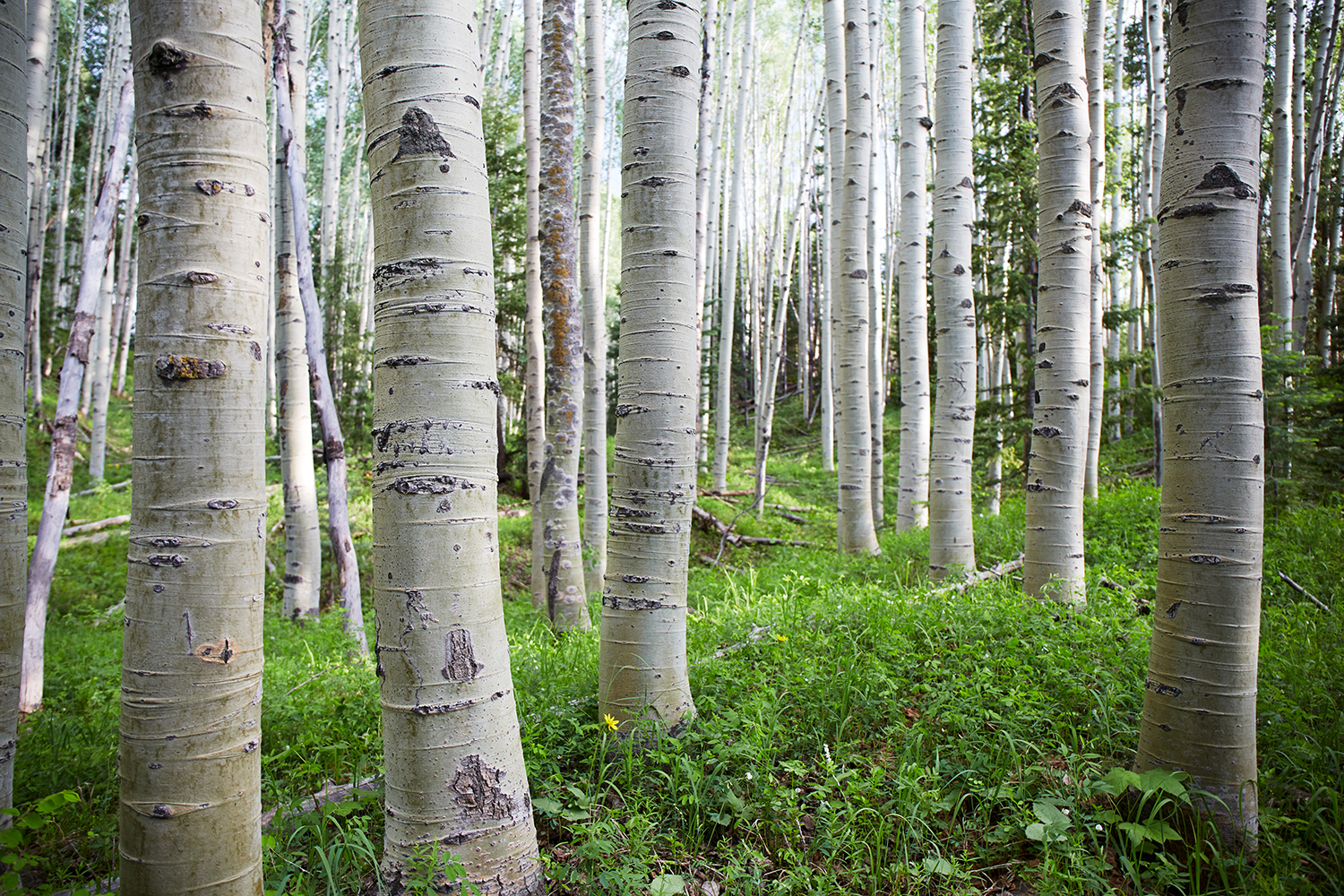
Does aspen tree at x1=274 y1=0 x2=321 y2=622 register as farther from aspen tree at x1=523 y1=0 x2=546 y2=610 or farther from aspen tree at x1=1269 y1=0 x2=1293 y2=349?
aspen tree at x1=1269 y1=0 x2=1293 y2=349

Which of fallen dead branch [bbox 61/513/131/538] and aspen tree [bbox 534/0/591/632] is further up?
aspen tree [bbox 534/0/591/632]

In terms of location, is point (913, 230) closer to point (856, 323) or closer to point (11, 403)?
point (856, 323)

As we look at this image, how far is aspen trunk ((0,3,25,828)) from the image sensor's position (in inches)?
82.5

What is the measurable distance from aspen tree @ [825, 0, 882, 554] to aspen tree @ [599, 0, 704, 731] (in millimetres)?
4398

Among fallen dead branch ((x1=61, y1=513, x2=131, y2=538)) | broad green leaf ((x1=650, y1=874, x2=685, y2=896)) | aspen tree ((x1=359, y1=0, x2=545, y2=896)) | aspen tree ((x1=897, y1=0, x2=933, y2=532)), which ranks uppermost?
aspen tree ((x1=897, y1=0, x2=933, y2=532))


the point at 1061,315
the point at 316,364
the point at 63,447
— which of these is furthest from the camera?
the point at 316,364

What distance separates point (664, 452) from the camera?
2549mm

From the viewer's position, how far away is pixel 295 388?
5.80m

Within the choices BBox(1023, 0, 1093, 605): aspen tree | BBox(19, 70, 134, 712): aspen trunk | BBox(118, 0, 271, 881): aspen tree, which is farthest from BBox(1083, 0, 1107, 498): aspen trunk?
BBox(19, 70, 134, 712): aspen trunk

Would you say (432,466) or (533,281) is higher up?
(533,281)

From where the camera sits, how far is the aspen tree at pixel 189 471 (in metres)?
1.50

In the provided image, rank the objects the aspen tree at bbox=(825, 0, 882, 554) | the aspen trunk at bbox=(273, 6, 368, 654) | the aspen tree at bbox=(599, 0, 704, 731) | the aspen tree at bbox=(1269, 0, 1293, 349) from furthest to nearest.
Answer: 1. the aspen tree at bbox=(1269, 0, 1293, 349)
2. the aspen tree at bbox=(825, 0, 882, 554)
3. the aspen trunk at bbox=(273, 6, 368, 654)
4. the aspen tree at bbox=(599, 0, 704, 731)

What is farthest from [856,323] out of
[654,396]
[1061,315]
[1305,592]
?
[654,396]

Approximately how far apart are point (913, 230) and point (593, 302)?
3092 mm
